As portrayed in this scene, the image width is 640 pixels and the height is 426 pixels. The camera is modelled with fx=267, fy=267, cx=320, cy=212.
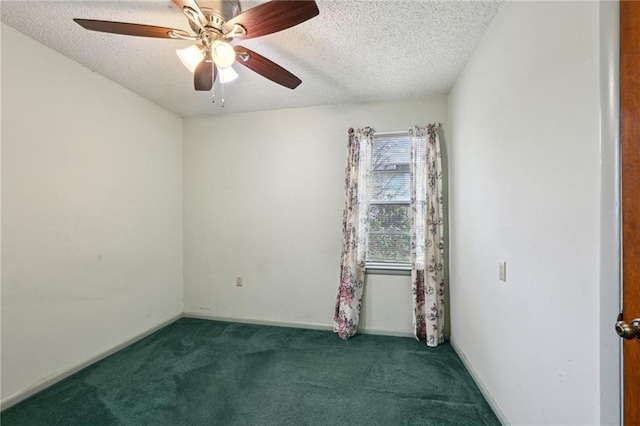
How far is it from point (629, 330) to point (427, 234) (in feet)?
6.11

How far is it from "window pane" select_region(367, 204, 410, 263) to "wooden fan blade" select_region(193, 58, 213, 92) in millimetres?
1876

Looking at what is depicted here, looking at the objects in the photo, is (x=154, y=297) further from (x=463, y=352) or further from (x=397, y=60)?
(x=397, y=60)

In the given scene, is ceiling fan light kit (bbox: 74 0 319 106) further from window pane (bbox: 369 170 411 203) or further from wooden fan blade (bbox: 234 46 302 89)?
window pane (bbox: 369 170 411 203)

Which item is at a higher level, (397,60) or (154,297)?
(397,60)

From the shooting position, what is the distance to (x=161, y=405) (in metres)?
1.77

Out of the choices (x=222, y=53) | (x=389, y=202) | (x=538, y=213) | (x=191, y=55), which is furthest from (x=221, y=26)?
(x=389, y=202)

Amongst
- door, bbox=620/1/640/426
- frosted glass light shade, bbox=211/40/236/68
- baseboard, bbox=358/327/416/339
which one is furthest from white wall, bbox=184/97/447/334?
door, bbox=620/1/640/426

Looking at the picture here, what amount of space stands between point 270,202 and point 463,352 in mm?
2350

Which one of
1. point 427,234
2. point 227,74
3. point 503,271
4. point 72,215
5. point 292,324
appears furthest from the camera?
point 292,324

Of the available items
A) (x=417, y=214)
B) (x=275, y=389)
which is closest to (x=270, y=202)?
(x=417, y=214)

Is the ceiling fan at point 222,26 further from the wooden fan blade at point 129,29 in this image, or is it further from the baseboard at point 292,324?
the baseboard at point 292,324

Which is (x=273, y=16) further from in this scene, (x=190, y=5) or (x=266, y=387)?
(x=266, y=387)

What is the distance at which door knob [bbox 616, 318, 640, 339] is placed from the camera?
745mm

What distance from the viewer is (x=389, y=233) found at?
2.86 meters
